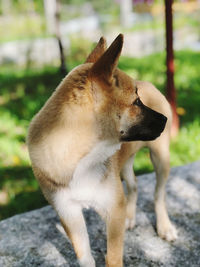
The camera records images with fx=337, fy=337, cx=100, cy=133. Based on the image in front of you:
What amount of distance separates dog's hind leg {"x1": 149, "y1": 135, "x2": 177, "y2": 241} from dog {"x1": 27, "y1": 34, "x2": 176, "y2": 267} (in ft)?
1.73

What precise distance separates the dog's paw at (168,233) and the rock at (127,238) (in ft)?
0.13

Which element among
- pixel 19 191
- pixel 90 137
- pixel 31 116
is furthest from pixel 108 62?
pixel 31 116

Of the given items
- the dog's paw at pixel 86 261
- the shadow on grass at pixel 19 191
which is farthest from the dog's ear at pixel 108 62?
the shadow on grass at pixel 19 191

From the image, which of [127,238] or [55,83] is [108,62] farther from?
[55,83]

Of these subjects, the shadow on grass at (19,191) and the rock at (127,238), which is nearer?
the rock at (127,238)

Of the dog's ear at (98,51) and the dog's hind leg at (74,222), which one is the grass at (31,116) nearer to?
the dog's hind leg at (74,222)

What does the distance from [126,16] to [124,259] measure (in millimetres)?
15427

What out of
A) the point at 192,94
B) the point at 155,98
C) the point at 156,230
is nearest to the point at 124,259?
the point at 156,230

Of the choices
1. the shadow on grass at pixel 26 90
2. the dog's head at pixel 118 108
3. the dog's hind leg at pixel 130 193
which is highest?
the dog's head at pixel 118 108

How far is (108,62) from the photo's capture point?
1642mm

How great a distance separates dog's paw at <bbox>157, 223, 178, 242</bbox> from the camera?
2652 mm

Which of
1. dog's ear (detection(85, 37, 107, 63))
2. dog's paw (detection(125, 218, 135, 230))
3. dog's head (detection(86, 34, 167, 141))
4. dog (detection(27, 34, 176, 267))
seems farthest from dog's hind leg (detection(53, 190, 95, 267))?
dog's ear (detection(85, 37, 107, 63))

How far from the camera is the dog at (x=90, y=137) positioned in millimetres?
1792

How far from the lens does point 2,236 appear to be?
2826 millimetres
